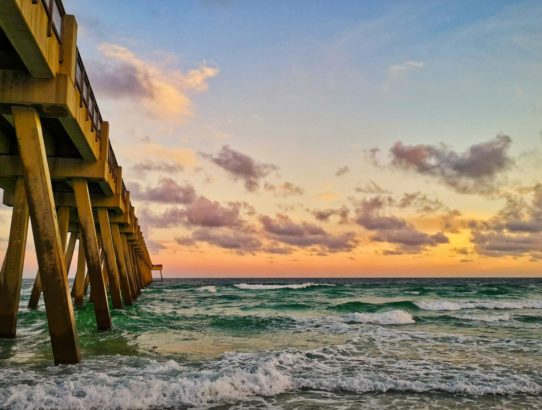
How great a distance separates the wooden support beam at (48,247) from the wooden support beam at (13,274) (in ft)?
12.9

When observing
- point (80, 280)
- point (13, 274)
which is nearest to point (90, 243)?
point (13, 274)

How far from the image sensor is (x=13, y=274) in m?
11.2

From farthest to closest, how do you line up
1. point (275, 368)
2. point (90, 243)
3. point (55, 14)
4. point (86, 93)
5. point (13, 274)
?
point (90, 243) → point (13, 274) → point (86, 93) → point (275, 368) → point (55, 14)

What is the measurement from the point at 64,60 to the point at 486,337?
14.2m

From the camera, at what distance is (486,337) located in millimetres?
14617

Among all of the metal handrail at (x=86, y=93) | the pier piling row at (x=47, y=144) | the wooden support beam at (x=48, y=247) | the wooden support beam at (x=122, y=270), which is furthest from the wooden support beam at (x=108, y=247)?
the wooden support beam at (x=48, y=247)

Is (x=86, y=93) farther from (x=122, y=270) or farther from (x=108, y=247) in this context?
(x=122, y=270)

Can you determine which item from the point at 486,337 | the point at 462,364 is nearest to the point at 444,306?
the point at 486,337

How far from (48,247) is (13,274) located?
4.08 meters

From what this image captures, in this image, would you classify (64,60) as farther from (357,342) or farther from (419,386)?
(357,342)

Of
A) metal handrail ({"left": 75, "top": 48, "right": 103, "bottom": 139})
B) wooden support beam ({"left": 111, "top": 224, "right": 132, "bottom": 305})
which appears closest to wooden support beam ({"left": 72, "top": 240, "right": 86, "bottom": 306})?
wooden support beam ({"left": 111, "top": 224, "right": 132, "bottom": 305})

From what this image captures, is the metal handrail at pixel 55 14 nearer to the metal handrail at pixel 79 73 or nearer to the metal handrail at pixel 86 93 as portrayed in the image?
the metal handrail at pixel 79 73

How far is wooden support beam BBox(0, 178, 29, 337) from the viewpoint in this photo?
11141 millimetres

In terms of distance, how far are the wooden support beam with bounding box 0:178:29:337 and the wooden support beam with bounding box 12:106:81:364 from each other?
3.94 meters
